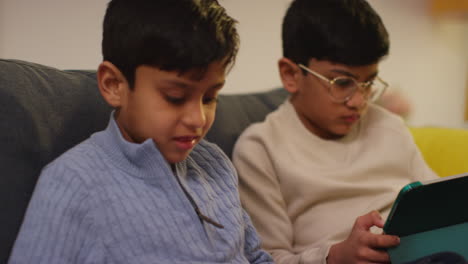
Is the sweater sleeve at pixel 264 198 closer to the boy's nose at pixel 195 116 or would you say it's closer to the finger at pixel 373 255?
the finger at pixel 373 255

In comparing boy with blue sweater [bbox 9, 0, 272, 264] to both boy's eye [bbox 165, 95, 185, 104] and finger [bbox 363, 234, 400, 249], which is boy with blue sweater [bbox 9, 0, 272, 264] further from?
finger [bbox 363, 234, 400, 249]

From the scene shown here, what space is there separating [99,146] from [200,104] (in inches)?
7.1

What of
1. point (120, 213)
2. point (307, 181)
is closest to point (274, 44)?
point (307, 181)

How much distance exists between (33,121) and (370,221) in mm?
656

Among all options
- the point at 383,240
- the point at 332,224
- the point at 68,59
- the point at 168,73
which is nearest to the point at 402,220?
the point at 383,240

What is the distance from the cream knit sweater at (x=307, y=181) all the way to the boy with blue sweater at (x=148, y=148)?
→ 32cm

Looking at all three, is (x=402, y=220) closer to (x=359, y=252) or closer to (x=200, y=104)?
(x=359, y=252)

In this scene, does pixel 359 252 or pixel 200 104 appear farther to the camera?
pixel 359 252

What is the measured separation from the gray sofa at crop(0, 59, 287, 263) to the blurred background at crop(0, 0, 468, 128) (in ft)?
1.63

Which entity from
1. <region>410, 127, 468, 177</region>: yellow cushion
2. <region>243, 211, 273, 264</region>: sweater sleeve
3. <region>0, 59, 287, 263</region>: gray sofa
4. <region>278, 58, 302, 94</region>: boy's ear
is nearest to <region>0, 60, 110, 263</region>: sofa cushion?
<region>0, 59, 287, 263</region>: gray sofa

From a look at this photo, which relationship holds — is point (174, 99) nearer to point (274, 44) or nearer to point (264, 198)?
point (264, 198)

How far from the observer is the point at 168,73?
833mm

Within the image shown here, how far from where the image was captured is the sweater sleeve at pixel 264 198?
1217 mm

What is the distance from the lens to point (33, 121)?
0.93 m
